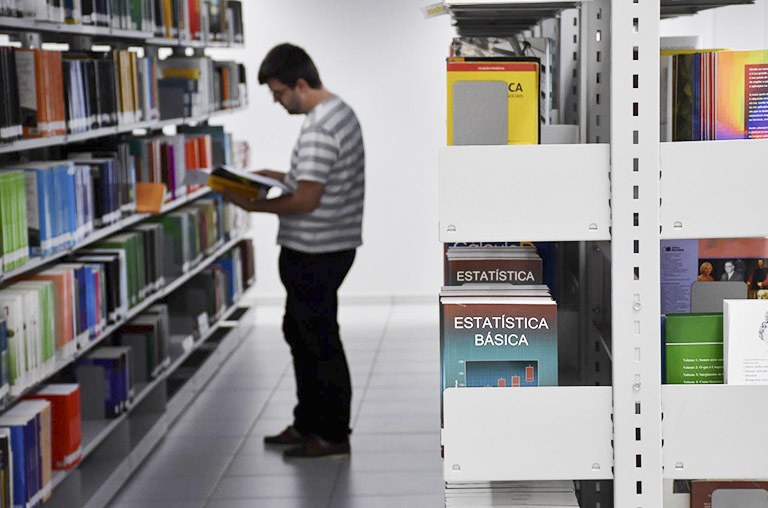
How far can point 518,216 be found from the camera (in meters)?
2.07

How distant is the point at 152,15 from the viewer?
224 inches

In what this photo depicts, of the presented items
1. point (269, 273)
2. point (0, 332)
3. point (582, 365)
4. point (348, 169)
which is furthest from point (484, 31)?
point (269, 273)

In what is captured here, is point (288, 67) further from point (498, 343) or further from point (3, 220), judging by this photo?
point (498, 343)

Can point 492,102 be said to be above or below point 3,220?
above

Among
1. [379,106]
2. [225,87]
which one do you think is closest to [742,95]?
[225,87]

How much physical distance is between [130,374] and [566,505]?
3240 mm

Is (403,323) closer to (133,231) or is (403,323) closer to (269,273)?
(269,273)

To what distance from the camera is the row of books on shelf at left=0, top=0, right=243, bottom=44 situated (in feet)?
13.2

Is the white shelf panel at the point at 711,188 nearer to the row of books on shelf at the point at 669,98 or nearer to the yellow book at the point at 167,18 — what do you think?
the row of books on shelf at the point at 669,98

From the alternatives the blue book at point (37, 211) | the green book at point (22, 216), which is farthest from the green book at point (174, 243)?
the green book at point (22, 216)

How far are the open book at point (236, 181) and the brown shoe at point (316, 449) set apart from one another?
3.48 ft

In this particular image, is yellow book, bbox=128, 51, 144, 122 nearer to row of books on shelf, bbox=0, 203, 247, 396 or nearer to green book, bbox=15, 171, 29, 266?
row of books on shelf, bbox=0, 203, 247, 396

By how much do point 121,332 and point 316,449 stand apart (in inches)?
41.5

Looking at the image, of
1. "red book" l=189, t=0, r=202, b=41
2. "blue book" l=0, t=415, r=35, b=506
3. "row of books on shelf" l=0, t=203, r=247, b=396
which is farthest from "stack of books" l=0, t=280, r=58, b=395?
"red book" l=189, t=0, r=202, b=41
